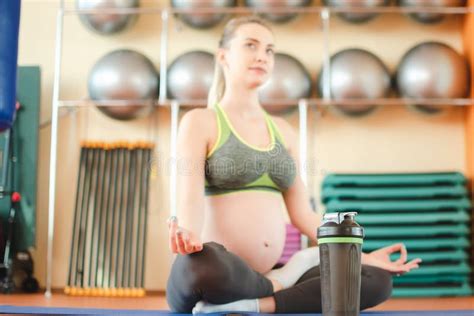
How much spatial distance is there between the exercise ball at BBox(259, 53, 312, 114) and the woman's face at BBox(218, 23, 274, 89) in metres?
1.75

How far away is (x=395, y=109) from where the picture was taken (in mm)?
4324

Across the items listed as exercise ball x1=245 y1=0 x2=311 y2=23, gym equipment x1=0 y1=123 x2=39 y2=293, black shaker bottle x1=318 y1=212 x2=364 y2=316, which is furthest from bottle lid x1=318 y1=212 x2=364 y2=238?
gym equipment x1=0 y1=123 x2=39 y2=293

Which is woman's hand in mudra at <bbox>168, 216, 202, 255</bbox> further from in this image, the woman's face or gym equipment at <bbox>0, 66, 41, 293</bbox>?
gym equipment at <bbox>0, 66, 41, 293</bbox>

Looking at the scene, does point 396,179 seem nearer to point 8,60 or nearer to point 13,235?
point 13,235

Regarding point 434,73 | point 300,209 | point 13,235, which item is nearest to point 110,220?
point 13,235

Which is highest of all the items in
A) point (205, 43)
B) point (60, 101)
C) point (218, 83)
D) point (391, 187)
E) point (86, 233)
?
point (205, 43)

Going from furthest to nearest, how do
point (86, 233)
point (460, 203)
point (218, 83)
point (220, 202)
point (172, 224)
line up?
point (86, 233)
point (460, 203)
point (218, 83)
point (220, 202)
point (172, 224)

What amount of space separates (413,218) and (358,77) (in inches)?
34.3

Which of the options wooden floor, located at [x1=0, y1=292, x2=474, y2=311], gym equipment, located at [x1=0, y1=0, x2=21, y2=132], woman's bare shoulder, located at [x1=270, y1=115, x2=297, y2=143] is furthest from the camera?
wooden floor, located at [x1=0, y1=292, x2=474, y2=311]

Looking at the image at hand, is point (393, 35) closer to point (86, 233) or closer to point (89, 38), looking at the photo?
point (89, 38)

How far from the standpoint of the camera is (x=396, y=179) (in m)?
3.96

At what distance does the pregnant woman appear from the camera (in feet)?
5.60

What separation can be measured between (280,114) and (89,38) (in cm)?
141

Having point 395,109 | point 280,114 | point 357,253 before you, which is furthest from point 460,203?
point 357,253
